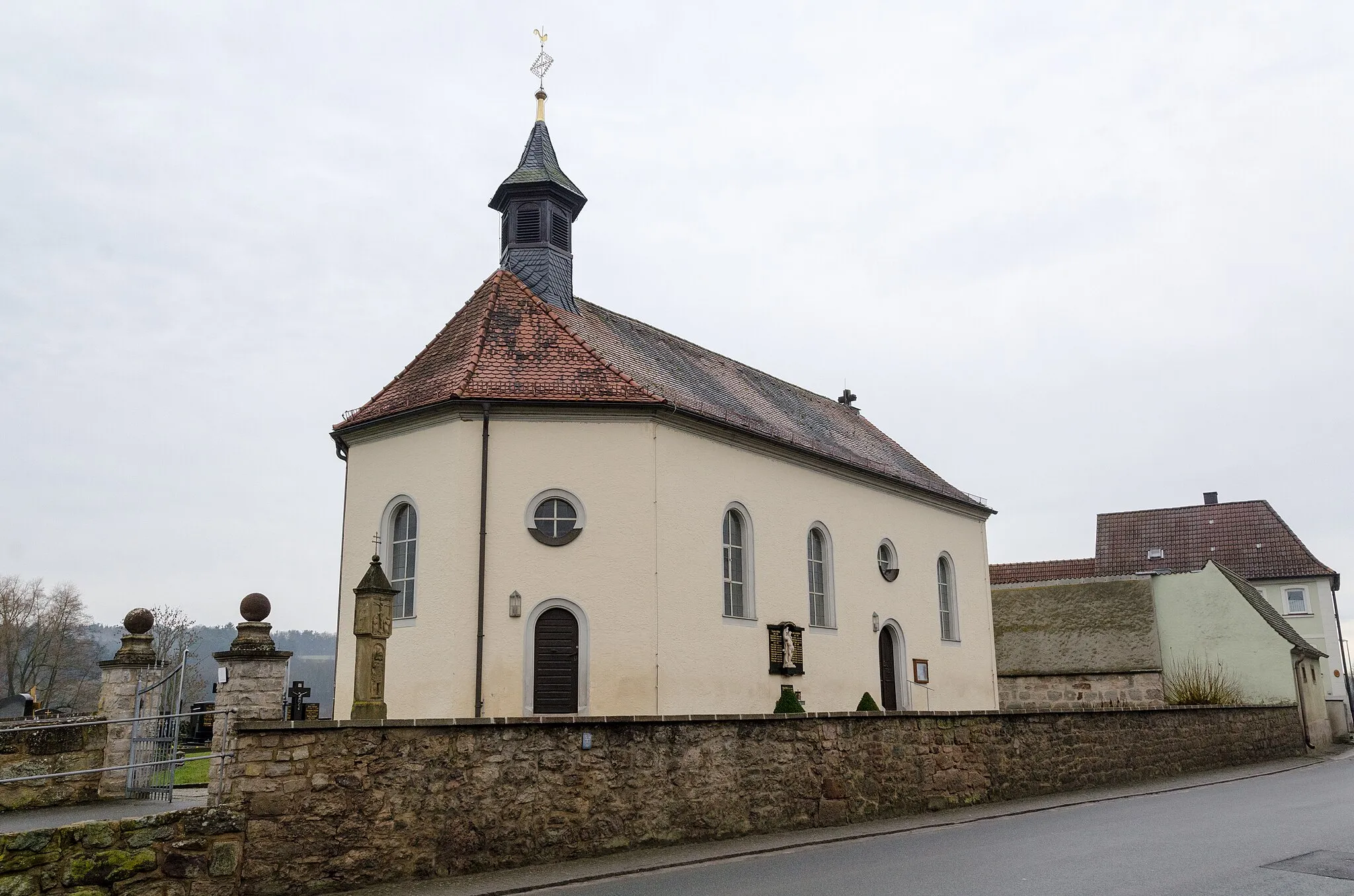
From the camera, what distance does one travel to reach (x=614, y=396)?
57.5 ft

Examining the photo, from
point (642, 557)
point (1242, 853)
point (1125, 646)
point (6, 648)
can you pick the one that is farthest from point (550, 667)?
point (6, 648)

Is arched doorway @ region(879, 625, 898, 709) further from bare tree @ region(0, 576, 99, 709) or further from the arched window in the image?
bare tree @ region(0, 576, 99, 709)

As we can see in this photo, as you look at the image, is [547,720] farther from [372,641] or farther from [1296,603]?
[1296,603]

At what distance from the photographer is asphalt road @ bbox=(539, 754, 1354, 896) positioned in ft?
27.9

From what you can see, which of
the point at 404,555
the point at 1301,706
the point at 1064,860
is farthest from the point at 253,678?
the point at 1301,706

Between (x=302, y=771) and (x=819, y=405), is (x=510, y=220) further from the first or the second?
(x=302, y=771)

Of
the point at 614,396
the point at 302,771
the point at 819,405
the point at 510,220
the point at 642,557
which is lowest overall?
the point at 302,771

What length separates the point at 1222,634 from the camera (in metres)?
29.2

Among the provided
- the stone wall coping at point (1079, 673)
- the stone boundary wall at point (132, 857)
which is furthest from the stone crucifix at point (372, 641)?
the stone wall coping at point (1079, 673)

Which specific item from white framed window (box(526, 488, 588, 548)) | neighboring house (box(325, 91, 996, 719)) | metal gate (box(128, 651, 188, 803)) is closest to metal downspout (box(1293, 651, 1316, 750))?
neighboring house (box(325, 91, 996, 719))

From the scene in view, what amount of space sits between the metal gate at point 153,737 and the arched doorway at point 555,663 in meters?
5.05

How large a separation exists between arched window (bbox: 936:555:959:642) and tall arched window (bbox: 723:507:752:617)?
7893 mm

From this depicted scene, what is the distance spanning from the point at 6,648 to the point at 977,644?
61527 millimetres

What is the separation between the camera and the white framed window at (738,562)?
62.3ft
